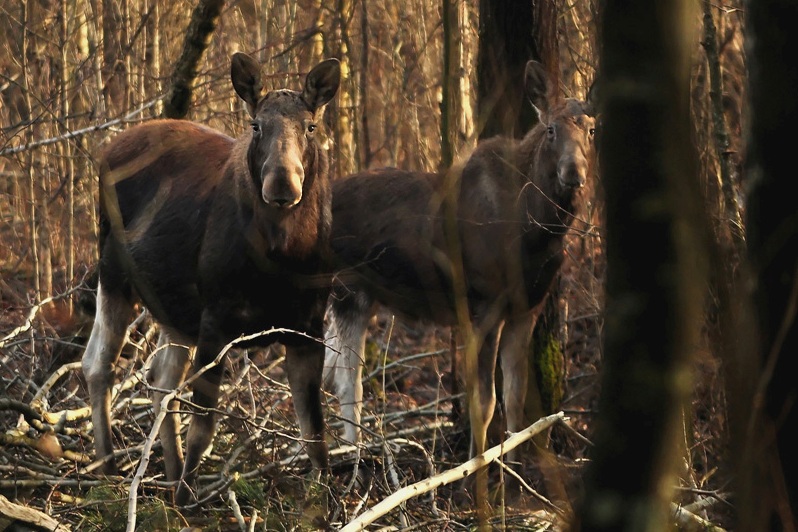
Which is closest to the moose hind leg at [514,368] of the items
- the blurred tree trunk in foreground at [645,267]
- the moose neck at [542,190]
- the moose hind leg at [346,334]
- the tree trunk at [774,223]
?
the moose neck at [542,190]

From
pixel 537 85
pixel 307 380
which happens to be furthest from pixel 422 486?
pixel 537 85

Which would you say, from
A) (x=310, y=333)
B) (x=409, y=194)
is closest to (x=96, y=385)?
(x=310, y=333)

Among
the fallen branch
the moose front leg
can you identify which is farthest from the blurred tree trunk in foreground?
the moose front leg

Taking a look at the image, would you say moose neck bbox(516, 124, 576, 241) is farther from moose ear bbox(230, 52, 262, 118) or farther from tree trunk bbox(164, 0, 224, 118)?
tree trunk bbox(164, 0, 224, 118)

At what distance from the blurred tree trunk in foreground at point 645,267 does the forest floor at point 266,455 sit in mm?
465

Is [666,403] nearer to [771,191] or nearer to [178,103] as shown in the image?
[771,191]

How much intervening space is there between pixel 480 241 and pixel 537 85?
1.26 metres

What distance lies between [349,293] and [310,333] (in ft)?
8.05

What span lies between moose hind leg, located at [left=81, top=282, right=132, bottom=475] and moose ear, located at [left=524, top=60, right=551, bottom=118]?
3.26 meters

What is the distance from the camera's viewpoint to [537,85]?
8758 millimetres

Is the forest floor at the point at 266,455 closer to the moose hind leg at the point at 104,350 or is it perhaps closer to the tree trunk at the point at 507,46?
the moose hind leg at the point at 104,350

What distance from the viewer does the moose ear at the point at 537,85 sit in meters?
8.64

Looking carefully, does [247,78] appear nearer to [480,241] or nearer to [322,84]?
[322,84]

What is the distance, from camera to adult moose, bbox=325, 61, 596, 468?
8797 millimetres
